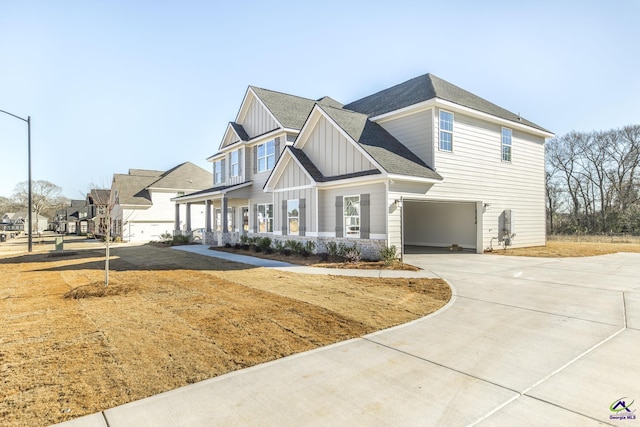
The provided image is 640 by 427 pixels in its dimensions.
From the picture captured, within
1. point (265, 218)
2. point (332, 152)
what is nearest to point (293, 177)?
point (332, 152)

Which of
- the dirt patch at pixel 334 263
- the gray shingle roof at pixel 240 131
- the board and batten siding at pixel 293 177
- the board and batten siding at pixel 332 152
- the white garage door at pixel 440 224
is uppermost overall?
the gray shingle roof at pixel 240 131

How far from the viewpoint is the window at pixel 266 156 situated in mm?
19828

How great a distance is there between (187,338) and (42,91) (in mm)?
19037

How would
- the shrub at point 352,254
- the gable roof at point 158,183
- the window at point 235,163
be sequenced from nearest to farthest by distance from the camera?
the shrub at point 352,254, the window at point 235,163, the gable roof at point 158,183

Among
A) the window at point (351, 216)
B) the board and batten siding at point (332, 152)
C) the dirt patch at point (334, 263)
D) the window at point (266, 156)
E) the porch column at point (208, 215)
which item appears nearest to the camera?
the dirt patch at point (334, 263)

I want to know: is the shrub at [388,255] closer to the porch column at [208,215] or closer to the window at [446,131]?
the window at [446,131]

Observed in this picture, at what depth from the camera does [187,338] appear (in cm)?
489

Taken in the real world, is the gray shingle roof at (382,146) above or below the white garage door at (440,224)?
above

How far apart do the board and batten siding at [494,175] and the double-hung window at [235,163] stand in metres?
13.4

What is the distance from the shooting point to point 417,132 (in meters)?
15.1

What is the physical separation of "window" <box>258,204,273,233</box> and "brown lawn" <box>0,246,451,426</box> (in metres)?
8.99


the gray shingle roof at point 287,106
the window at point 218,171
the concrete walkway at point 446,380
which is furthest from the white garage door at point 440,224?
the window at point 218,171

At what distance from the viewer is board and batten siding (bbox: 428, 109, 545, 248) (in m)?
15.2

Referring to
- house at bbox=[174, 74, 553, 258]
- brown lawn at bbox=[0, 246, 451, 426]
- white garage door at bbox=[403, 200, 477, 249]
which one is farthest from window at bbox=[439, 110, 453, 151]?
brown lawn at bbox=[0, 246, 451, 426]
